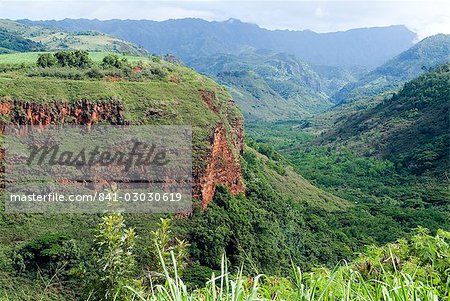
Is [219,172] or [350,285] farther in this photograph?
[219,172]

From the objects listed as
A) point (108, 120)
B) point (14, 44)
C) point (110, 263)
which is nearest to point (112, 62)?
point (108, 120)

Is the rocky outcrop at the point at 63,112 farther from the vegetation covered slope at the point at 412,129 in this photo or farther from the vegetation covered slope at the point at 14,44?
the vegetation covered slope at the point at 14,44

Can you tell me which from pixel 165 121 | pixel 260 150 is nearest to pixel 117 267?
pixel 165 121

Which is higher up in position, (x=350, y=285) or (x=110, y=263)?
(x=350, y=285)

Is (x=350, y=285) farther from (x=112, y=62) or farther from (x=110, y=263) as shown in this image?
(x=112, y=62)

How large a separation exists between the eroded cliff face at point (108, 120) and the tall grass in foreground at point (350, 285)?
19.3m

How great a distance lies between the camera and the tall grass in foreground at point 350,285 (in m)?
3.93

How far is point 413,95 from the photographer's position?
7625 centimetres

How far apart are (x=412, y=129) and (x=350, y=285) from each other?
6722 centimetres

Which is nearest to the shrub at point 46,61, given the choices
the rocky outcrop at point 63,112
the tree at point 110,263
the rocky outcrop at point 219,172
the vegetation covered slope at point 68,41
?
the rocky outcrop at point 63,112

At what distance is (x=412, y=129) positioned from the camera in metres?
66.6

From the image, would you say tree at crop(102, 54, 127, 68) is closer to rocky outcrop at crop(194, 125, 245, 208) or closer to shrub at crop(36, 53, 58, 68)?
shrub at crop(36, 53, 58, 68)

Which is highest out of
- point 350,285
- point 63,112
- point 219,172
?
point 350,285

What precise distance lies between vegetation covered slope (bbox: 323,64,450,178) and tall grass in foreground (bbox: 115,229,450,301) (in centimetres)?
5190
